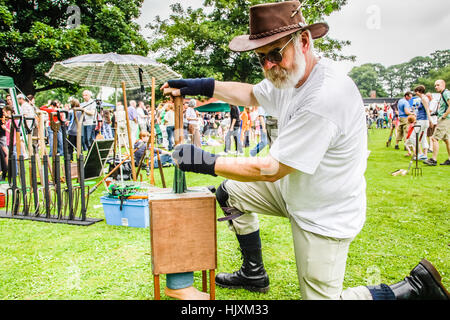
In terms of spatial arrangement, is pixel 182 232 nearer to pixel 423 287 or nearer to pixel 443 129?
pixel 423 287

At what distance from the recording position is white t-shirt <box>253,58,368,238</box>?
5.01 feet

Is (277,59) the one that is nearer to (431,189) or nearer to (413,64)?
(431,189)

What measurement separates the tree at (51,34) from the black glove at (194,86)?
505 inches

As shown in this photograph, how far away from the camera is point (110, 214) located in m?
3.82

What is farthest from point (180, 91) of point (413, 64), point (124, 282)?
point (413, 64)

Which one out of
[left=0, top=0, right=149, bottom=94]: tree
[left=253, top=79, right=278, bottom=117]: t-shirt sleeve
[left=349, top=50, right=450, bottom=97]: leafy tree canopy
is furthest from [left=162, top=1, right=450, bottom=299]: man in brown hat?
[left=349, top=50, right=450, bottom=97]: leafy tree canopy

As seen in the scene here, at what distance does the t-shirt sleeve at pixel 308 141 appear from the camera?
1521mm

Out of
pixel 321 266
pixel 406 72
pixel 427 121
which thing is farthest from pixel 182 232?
pixel 406 72

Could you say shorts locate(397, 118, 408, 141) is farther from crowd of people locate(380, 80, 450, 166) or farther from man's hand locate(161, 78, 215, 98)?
man's hand locate(161, 78, 215, 98)

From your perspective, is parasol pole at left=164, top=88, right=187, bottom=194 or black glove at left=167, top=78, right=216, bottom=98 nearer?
parasol pole at left=164, top=88, right=187, bottom=194

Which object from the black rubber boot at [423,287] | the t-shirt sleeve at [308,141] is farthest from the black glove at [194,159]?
the black rubber boot at [423,287]

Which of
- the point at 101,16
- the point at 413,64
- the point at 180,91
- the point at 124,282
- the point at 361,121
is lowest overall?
the point at 124,282

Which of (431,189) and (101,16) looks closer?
(431,189)

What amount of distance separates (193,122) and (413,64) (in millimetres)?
53444
